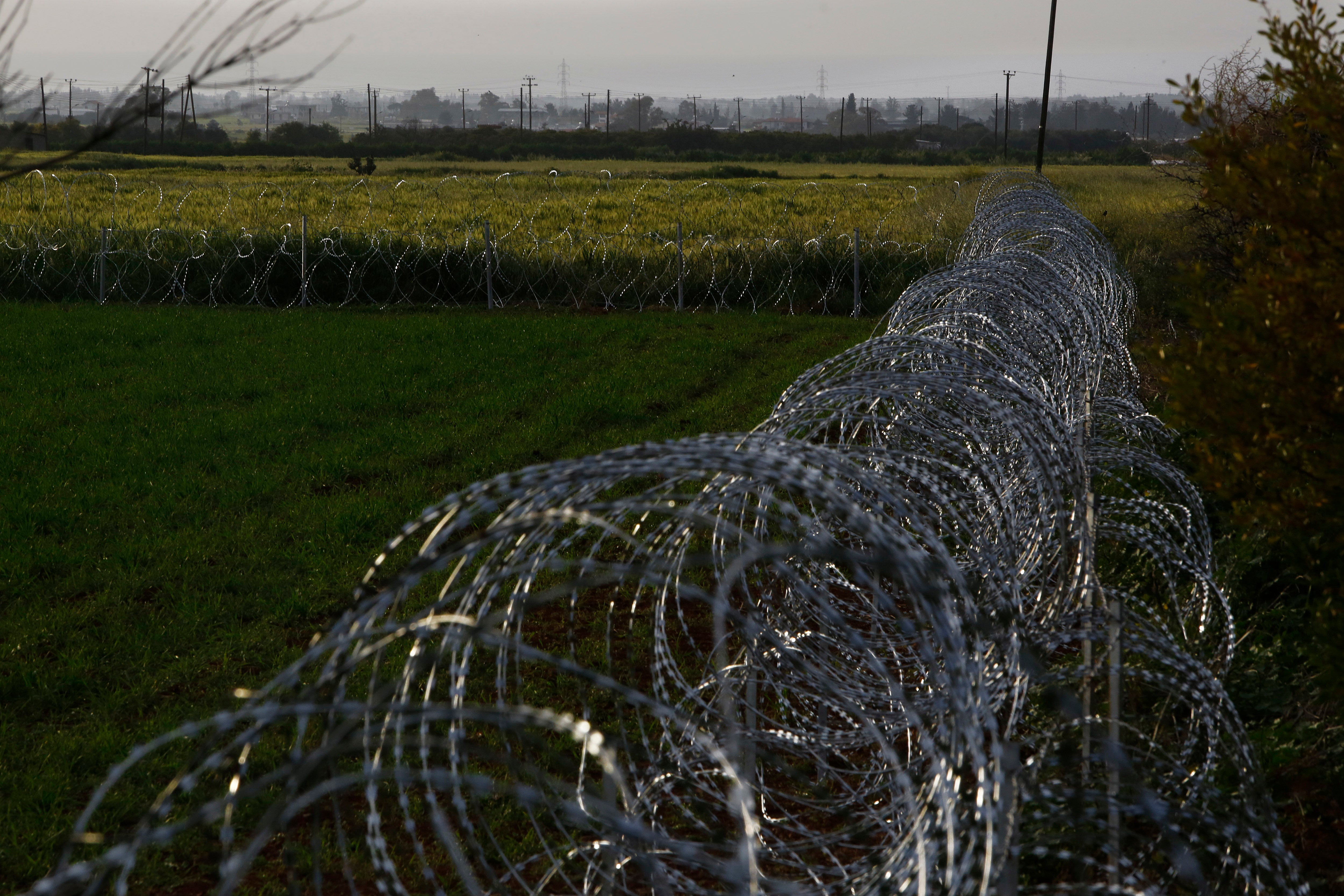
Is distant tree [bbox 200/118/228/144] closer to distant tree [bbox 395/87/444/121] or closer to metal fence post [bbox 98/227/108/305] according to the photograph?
metal fence post [bbox 98/227/108/305]

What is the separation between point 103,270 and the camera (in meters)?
16.7

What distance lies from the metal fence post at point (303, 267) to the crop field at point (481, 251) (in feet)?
0.12

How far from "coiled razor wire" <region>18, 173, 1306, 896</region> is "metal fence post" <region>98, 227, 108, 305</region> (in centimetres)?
1209

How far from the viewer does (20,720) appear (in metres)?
4.70

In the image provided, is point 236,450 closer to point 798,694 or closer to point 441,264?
point 798,694

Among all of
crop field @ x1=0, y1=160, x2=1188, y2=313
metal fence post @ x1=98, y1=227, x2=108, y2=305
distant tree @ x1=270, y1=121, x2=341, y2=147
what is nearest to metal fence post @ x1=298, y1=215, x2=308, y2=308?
crop field @ x1=0, y1=160, x2=1188, y2=313

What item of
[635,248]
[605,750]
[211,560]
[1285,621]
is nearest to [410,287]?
[635,248]

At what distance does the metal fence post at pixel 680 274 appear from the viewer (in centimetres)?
1670

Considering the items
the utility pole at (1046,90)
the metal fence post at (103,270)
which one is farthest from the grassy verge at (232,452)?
the utility pole at (1046,90)

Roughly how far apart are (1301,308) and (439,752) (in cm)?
340

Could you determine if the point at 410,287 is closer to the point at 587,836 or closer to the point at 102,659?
the point at 102,659

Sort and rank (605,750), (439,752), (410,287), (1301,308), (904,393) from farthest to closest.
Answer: (410,287) < (439,752) < (904,393) < (1301,308) < (605,750)

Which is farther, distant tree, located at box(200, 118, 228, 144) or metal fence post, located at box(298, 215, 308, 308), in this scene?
distant tree, located at box(200, 118, 228, 144)

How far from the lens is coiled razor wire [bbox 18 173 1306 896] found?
1.93m
